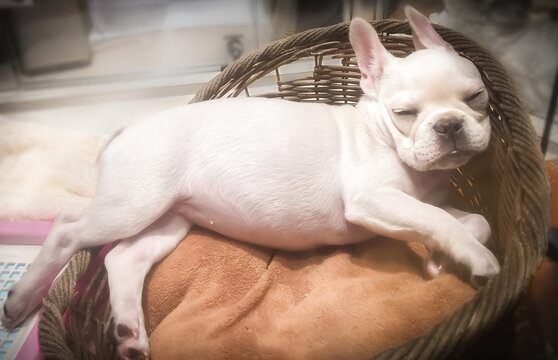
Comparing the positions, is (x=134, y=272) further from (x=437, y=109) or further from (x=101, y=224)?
(x=437, y=109)

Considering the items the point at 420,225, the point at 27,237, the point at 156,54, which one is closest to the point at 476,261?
the point at 420,225

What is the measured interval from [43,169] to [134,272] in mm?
259

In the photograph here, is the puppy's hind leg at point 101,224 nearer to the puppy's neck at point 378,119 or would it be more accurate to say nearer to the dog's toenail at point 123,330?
the dog's toenail at point 123,330

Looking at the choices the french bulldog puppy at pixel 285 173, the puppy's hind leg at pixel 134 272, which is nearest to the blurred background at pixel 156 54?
the french bulldog puppy at pixel 285 173

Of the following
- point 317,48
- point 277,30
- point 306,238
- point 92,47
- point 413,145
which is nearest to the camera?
point 92,47

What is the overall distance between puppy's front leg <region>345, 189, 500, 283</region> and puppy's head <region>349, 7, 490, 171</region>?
0.25 ft

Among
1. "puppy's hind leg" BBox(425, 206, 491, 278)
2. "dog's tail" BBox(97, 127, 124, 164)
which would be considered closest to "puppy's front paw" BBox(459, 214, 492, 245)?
"puppy's hind leg" BBox(425, 206, 491, 278)

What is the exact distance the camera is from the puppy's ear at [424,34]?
76 centimetres

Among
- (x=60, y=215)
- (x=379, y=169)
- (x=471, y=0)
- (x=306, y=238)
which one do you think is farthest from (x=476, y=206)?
(x=60, y=215)

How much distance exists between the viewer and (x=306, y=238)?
86 cm

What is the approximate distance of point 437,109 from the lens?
0.74 m

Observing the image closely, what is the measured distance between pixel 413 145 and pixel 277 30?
32cm

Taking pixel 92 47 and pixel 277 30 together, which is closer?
pixel 92 47

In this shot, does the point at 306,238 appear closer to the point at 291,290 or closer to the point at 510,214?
the point at 291,290
